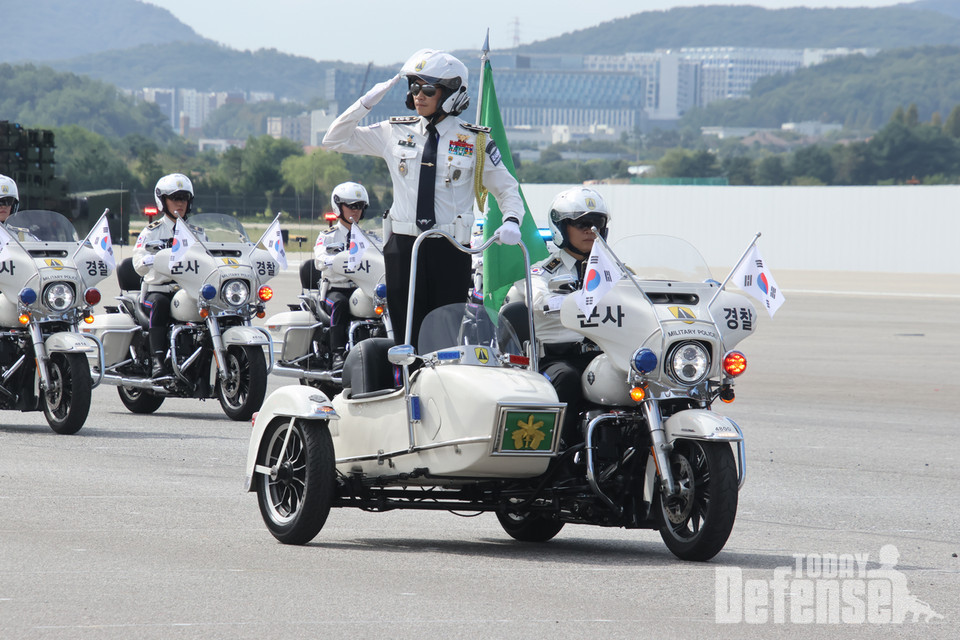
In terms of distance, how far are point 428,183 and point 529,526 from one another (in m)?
2.02

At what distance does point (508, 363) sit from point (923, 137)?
418ft

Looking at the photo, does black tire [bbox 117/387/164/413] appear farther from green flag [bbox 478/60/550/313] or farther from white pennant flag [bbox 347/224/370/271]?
green flag [bbox 478/60/550/313]

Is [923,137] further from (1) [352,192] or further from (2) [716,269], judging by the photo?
(1) [352,192]

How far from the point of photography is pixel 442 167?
8539 millimetres

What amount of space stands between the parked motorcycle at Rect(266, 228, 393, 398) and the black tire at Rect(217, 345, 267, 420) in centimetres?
175

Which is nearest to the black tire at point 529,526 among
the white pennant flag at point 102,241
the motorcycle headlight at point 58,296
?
the motorcycle headlight at point 58,296

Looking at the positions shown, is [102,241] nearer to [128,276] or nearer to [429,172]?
[128,276]

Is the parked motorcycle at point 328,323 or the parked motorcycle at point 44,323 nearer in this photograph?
the parked motorcycle at point 44,323

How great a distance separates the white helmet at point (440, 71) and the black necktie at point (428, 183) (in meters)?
0.22

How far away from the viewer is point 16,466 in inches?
415

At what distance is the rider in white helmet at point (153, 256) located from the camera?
1425 cm

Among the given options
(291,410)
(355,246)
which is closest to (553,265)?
(291,410)

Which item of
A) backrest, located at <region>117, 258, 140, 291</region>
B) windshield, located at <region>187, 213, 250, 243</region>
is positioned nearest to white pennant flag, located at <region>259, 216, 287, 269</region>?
windshield, located at <region>187, 213, 250, 243</region>

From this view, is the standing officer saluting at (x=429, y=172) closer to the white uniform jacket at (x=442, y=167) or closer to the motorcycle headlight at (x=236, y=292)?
the white uniform jacket at (x=442, y=167)
